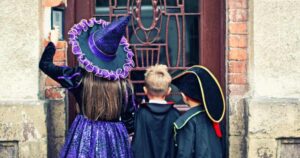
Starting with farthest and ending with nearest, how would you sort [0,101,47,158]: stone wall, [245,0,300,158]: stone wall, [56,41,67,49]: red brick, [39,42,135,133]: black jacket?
[56,41,67,49]: red brick, [245,0,300,158]: stone wall, [0,101,47,158]: stone wall, [39,42,135,133]: black jacket

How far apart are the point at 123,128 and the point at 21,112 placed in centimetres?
92

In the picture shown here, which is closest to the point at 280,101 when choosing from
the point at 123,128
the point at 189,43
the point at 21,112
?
the point at 189,43

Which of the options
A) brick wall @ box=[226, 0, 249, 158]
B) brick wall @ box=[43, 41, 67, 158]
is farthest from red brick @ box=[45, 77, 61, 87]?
brick wall @ box=[226, 0, 249, 158]

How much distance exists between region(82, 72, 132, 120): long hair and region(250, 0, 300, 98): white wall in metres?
1.29

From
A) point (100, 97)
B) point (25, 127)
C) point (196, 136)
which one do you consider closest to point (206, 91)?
point (196, 136)

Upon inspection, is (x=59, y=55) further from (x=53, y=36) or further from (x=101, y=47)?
(x=101, y=47)

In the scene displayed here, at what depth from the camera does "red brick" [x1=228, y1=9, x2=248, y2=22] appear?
17.8 ft

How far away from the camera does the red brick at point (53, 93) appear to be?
5355 millimetres

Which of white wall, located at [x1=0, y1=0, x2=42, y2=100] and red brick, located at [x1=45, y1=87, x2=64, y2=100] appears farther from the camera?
red brick, located at [x1=45, y1=87, x2=64, y2=100]

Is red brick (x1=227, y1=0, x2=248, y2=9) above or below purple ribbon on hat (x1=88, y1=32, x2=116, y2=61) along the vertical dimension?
above

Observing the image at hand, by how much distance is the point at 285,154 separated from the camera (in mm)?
5289

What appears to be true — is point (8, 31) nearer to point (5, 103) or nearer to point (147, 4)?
point (5, 103)

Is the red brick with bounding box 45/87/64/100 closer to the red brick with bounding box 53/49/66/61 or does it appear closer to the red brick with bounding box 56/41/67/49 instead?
the red brick with bounding box 53/49/66/61

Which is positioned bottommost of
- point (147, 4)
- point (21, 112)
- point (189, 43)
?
point (21, 112)
